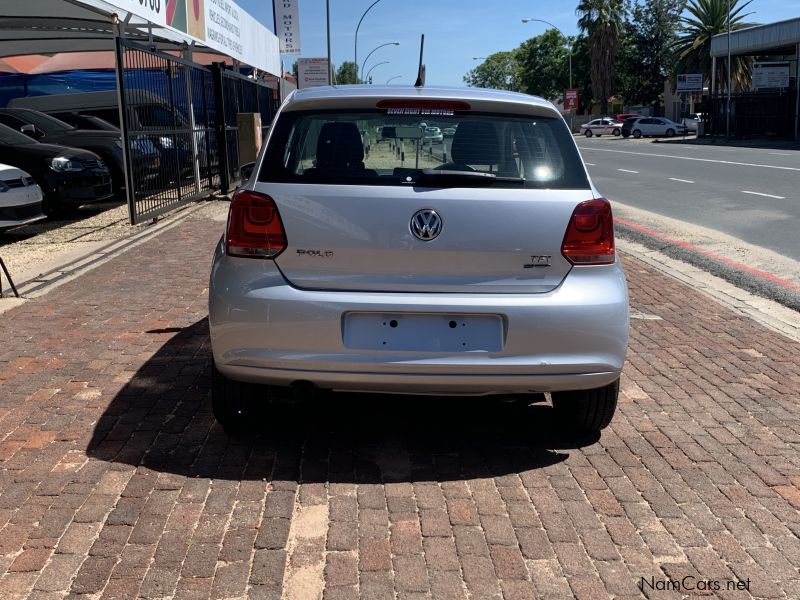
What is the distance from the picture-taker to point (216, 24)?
17578 millimetres

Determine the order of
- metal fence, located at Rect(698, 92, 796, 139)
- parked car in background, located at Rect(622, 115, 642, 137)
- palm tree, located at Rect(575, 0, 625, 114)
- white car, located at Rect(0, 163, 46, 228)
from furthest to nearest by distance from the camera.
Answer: palm tree, located at Rect(575, 0, 625, 114), parked car in background, located at Rect(622, 115, 642, 137), metal fence, located at Rect(698, 92, 796, 139), white car, located at Rect(0, 163, 46, 228)

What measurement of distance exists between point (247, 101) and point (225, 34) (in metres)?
2.46

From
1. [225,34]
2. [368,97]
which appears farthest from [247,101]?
[368,97]

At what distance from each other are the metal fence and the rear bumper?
159 ft

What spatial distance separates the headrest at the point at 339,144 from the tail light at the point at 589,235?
38.6 inches

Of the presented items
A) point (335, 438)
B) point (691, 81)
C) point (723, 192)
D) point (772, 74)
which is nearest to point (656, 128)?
point (691, 81)

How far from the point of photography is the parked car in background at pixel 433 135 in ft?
13.4

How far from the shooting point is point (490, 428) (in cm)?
460

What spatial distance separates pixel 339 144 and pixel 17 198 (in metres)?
8.11

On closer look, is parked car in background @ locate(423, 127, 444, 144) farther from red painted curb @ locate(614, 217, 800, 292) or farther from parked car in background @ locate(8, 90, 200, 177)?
parked car in background @ locate(8, 90, 200, 177)

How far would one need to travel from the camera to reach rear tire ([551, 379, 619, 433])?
428 cm

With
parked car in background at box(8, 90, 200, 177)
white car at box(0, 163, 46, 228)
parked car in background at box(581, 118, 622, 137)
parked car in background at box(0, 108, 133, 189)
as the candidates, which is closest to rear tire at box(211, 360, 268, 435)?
white car at box(0, 163, 46, 228)

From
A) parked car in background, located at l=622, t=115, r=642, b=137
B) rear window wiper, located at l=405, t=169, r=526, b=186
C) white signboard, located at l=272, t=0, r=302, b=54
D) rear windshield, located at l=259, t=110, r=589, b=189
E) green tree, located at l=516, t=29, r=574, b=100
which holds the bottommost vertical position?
rear window wiper, located at l=405, t=169, r=526, b=186

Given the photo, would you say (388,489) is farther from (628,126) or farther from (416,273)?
(628,126)
